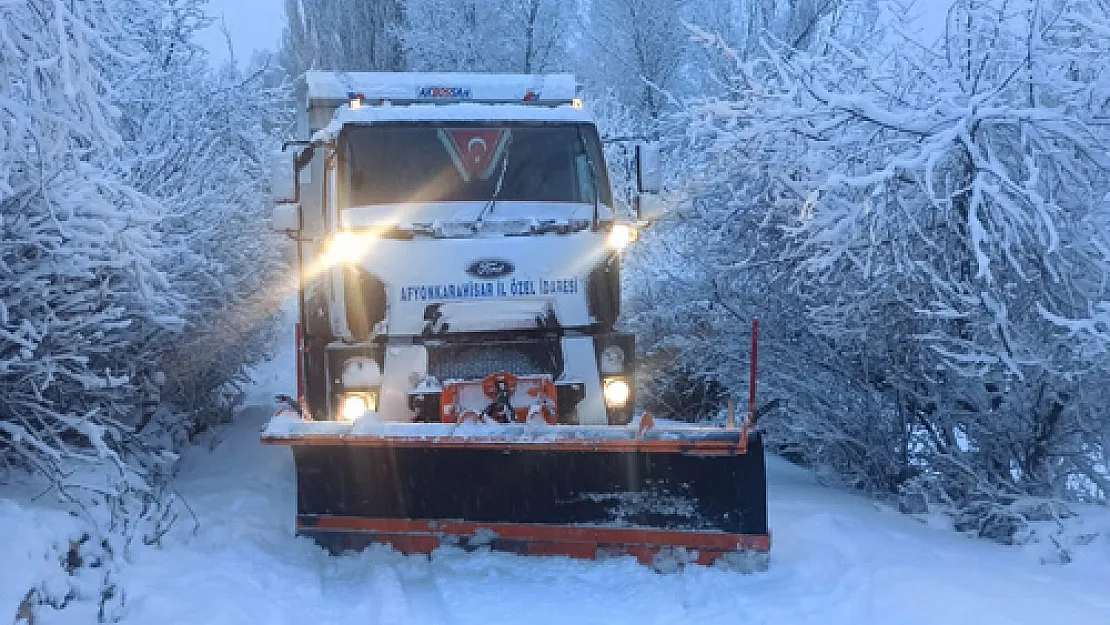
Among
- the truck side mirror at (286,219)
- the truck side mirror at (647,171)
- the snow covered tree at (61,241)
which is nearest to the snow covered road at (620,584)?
the snow covered tree at (61,241)

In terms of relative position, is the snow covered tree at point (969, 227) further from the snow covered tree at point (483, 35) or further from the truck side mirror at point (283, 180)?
the snow covered tree at point (483, 35)

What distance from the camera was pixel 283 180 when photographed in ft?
20.7

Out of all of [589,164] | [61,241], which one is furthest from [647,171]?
[61,241]

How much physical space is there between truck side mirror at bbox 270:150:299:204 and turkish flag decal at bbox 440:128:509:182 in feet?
3.36

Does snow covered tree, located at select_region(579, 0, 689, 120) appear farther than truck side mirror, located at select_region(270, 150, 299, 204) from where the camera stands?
Yes

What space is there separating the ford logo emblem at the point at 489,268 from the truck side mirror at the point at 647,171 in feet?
4.46

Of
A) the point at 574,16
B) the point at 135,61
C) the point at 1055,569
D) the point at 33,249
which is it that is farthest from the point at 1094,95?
the point at 574,16

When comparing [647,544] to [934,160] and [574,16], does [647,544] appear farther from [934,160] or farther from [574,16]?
[574,16]

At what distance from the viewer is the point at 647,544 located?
505cm

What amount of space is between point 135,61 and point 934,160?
3599mm

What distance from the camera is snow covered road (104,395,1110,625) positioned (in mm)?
4109

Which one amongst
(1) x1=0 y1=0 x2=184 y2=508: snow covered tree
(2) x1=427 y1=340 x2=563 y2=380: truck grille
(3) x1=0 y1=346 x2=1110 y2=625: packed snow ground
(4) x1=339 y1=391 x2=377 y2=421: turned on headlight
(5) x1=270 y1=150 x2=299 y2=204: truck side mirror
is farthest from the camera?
(5) x1=270 y1=150 x2=299 y2=204: truck side mirror

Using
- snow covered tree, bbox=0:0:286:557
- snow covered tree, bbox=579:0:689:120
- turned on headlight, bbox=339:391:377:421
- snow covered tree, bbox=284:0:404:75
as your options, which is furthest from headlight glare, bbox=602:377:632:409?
snow covered tree, bbox=284:0:404:75

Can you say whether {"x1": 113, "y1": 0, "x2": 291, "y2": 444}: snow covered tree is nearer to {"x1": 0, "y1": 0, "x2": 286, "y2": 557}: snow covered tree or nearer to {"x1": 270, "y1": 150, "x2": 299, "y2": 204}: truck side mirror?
{"x1": 0, "y1": 0, "x2": 286, "y2": 557}: snow covered tree
